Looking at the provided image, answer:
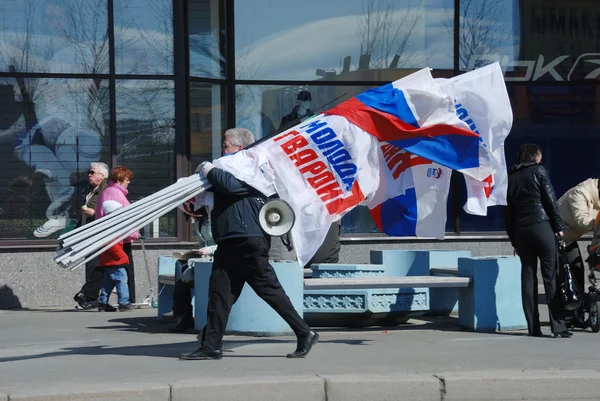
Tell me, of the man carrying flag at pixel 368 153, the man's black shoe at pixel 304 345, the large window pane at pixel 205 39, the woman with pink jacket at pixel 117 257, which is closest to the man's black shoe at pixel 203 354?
the man's black shoe at pixel 304 345

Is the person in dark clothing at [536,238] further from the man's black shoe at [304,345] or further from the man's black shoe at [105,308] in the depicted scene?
the man's black shoe at [105,308]

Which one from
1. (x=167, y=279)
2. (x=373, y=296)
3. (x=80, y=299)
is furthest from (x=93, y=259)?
(x=373, y=296)

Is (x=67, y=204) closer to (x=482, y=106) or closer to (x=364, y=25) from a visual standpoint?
(x=364, y=25)

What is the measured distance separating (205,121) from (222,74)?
2.31 ft

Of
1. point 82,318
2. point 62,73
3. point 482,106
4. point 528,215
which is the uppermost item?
point 62,73

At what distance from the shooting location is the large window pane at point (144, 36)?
46.1 ft

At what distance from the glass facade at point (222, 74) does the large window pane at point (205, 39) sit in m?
0.01

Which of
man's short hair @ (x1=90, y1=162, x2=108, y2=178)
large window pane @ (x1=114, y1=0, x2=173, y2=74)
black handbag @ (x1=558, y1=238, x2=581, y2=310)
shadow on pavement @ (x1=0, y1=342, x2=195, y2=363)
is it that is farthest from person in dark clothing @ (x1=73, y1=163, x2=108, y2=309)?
black handbag @ (x1=558, y1=238, x2=581, y2=310)

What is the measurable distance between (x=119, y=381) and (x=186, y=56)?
7.27 meters

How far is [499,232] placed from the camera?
15.1m

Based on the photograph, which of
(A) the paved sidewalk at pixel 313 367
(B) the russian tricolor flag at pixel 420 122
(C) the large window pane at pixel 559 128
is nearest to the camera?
(A) the paved sidewalk at pixel 313 367

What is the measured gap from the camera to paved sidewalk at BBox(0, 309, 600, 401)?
743 centimetres

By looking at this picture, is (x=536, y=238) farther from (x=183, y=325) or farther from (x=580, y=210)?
(x=183, y=325)

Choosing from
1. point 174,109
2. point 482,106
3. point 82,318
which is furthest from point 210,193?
point 174,109
